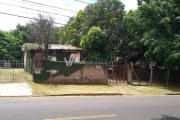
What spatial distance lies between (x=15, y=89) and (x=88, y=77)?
5928 mm

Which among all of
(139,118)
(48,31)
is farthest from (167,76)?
(139,118)

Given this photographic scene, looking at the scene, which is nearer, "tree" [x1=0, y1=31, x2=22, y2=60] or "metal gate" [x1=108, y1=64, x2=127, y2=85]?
"metal gate" [x1=108, y1=64, x2=127, y2=85]

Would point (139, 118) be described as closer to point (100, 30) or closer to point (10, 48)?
point (100, 30)

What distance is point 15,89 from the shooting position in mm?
14430

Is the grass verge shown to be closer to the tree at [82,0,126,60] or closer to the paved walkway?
the paved walkway

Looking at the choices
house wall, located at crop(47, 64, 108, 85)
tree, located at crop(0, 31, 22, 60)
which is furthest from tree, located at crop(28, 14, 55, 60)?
tree, located at crop(0, 31, 22, 60)

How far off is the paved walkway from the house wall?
91.6 inches

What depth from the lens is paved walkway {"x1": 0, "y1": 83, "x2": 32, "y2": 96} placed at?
13389 mm

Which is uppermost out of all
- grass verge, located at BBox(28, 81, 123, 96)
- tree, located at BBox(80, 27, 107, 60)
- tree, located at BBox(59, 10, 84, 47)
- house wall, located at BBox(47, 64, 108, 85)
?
tree, located at BBox(59, 10, 84, 47)

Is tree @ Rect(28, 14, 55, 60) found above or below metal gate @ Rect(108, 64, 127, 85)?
above

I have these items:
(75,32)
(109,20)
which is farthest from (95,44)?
(75,32)

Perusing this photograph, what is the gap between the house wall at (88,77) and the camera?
57.7 feet

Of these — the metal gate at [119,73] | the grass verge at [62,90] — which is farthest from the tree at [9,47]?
the grass verge at [62,90]

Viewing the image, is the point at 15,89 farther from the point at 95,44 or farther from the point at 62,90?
the point at 95,44
